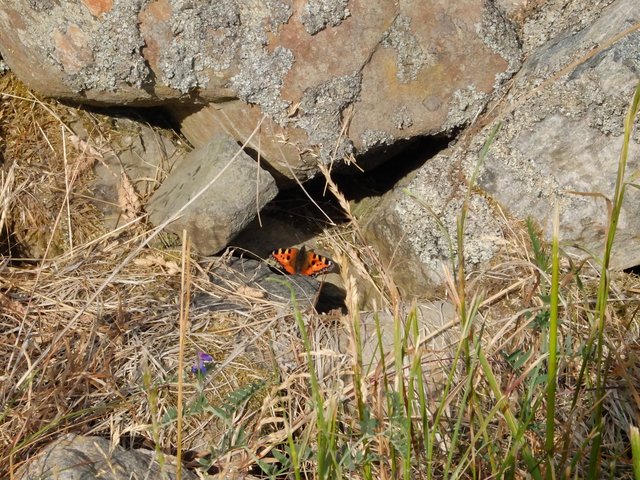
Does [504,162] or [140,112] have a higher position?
[504,162]

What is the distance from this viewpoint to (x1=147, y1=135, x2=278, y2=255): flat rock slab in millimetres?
→ 3160

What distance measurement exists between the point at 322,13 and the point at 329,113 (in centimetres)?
41

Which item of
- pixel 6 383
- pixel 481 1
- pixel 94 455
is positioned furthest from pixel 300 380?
pixel 481 1

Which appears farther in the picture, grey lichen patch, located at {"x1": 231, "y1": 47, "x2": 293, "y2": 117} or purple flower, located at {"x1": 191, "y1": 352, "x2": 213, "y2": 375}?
grey lichen patch, located at {"x1": 231, "y1": 47, "x2": 293, "y2": 117}

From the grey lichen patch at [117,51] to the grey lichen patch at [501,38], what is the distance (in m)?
1.44

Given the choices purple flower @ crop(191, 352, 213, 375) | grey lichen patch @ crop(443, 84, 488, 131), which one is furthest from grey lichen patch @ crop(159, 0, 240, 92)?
purple flower @ crop(191, 352, 213, 375)

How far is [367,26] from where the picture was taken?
3223 millimetres

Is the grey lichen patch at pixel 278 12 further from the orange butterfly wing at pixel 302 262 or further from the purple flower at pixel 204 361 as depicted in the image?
the purple flower at pixel 204 361

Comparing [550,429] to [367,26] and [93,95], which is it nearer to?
[367,26]

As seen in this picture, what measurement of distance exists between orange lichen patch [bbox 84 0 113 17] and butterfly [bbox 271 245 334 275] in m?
1.26

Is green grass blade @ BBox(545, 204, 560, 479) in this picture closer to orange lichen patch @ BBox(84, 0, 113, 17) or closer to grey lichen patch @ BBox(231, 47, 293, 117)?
grey lichen patch @ BBox(231, 47, 293, 117)

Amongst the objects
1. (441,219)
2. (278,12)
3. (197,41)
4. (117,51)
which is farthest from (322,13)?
(441,219)

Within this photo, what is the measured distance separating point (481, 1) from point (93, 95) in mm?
1711

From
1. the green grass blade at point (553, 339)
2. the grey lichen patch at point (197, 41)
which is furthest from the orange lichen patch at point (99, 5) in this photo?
the green grass blade at point (553, 339)
